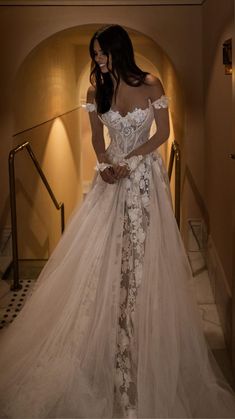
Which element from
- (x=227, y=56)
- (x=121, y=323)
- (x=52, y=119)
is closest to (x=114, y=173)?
(x=121, y=323)

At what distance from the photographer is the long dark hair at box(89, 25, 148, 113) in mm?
2127

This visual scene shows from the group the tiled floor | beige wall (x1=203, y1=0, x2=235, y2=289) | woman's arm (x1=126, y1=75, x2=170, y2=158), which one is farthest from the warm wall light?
the tiled floor

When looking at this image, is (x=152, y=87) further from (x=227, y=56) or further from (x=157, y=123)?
(x=227, y=56)

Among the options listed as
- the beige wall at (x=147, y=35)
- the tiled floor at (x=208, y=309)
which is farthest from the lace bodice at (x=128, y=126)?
the beige wall at (x=147, y=35)

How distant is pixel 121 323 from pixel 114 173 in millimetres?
643

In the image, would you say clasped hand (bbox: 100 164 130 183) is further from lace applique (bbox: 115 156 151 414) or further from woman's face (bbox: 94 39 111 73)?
woman's face (bbox: 94 39 111 73)

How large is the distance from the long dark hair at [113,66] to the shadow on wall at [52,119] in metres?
1.85

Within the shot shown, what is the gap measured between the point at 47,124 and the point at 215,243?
214 cm

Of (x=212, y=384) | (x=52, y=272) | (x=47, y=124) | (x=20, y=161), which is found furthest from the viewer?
(x=47, y=124)

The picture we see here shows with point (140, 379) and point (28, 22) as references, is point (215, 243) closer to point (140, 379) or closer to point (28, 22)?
point (140, 379)

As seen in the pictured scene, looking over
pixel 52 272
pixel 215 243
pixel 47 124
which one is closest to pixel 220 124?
pixel 215 243

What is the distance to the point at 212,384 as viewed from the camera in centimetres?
225

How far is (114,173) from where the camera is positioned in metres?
2.22

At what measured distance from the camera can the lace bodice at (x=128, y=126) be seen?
2.21 metres
